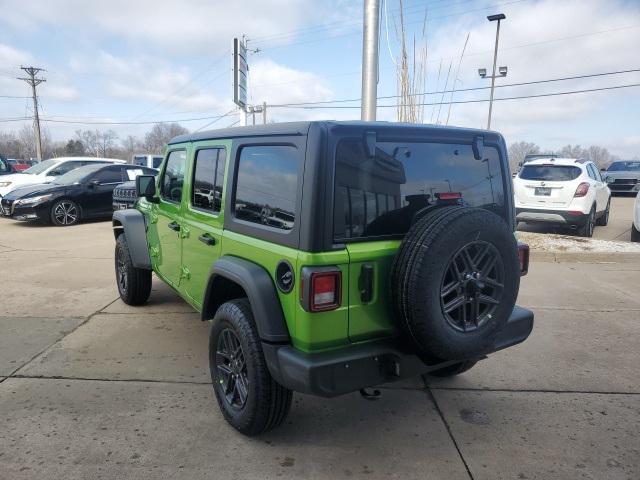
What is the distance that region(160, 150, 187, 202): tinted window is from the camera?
3963mm

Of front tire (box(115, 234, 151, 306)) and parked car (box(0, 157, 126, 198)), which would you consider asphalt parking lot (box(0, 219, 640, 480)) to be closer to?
front tire (box(115, 234, 151, 306))

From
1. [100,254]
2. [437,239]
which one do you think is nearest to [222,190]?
[437,239]

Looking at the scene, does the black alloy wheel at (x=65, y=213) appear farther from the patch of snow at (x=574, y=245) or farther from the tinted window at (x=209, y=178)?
the patch of snow at (x=574, y=245)

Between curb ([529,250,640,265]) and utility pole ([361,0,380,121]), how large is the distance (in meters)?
3.45

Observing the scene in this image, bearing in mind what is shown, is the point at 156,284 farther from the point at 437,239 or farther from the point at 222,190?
the point at 437,239

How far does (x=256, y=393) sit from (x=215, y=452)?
432 mm

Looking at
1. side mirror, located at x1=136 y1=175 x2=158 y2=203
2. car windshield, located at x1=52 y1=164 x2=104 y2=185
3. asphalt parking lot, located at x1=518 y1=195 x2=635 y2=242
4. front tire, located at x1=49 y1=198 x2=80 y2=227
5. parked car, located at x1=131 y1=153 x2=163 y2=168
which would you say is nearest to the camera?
side mirror, located at x1=136 y1=175 x2=158 y2=203

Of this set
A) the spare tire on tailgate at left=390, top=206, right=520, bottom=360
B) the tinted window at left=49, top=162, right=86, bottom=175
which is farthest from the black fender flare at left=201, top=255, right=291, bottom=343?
the tinted window at left=49, top=162, right=86, bottom=175

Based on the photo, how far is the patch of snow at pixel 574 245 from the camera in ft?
25.5

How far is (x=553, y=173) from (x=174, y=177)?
313 inches

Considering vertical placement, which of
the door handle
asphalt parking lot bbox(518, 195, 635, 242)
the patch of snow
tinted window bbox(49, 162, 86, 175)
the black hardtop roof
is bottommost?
asphalt parking lot bbox(518, 195, 635, 242)

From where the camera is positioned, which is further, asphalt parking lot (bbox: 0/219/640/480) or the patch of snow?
the patch of snow

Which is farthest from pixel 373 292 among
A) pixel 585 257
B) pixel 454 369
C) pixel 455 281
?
pixel 585 257

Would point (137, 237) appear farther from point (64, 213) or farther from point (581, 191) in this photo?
point (581, 191)
